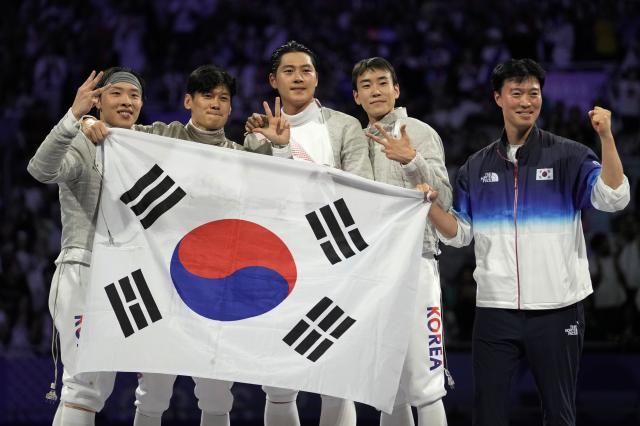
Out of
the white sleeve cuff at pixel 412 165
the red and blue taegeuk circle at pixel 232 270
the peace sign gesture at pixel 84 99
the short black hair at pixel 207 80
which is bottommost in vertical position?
the red and blue taegeuk circle at pixel 232 270

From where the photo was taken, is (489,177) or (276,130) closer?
(489,177)

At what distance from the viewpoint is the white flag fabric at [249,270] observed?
505 cm

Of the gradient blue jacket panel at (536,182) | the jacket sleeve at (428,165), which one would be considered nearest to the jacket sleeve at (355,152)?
the jacket sleeve at (428,165)

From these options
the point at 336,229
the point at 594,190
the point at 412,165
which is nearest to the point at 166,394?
the point at 336,229

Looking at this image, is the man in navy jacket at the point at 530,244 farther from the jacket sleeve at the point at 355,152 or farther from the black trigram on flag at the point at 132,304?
the black trigram on flag at the point at 132,304

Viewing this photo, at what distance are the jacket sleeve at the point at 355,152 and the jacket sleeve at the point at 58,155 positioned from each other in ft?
4.72

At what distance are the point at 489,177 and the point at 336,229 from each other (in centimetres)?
A: 81

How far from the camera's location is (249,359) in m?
5.05

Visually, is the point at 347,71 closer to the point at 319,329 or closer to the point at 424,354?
the point at 424,354

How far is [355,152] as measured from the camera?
559 centimetres

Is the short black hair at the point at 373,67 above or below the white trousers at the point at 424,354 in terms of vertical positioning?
above

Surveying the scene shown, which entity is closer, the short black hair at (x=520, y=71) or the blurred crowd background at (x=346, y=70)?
the short black hair at (x=520, y=71)

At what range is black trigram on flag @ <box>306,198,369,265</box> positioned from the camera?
5199 mm

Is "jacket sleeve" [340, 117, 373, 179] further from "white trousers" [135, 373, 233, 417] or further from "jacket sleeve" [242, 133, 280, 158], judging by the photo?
"white trousers" [135, 373, 233, 417]
